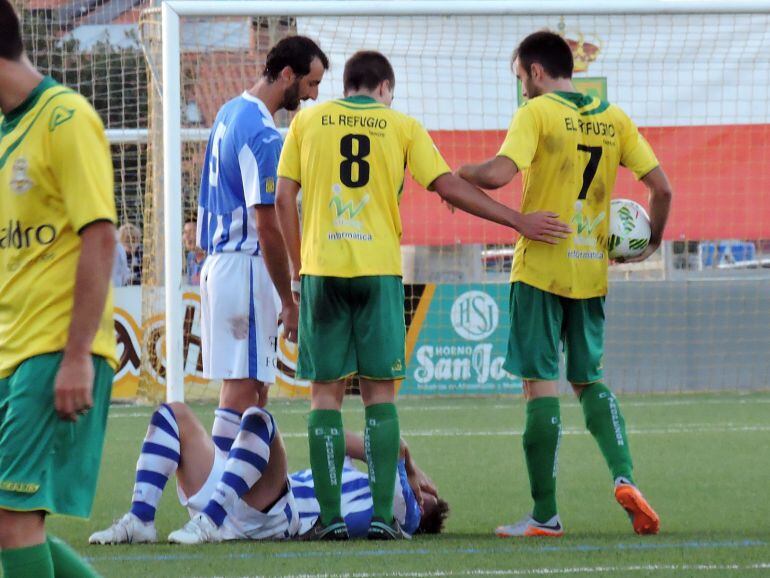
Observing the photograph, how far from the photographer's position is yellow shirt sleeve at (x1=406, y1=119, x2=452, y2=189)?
5832 millimetres

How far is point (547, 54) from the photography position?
6.07 m

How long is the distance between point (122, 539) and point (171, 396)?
2282 millimetres

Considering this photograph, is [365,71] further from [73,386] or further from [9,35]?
[73,386]

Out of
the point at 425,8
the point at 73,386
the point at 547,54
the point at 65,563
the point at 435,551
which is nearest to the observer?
the point at 73,386

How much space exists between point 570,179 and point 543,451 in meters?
1.16

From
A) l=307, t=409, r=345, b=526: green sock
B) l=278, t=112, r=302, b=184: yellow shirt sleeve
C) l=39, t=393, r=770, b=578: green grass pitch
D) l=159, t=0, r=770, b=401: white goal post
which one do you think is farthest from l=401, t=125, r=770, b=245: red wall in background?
l=307, t=409, r=345, b=526: green sock

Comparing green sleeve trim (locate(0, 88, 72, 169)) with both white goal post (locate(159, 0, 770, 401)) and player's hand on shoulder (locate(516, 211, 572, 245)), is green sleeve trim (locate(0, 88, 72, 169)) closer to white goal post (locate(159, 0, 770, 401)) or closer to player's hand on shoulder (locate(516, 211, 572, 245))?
player's hand on shoulder (locate(516, 211, 572, 245))

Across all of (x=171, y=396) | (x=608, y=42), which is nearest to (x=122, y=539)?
(x=171, y=396)

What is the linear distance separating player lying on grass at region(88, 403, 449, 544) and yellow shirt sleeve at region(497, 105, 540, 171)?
137 cm

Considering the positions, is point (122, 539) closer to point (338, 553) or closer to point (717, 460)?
point (338, 553)

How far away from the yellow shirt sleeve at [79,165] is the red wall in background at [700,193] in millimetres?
9549

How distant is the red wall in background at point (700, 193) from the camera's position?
12969mm

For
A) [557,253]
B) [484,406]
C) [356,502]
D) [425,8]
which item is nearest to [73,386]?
[356,502]

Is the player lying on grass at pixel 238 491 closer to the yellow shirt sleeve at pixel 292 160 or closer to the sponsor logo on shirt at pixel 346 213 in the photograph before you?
the sponsor logo on shirt at pixel 346 213
